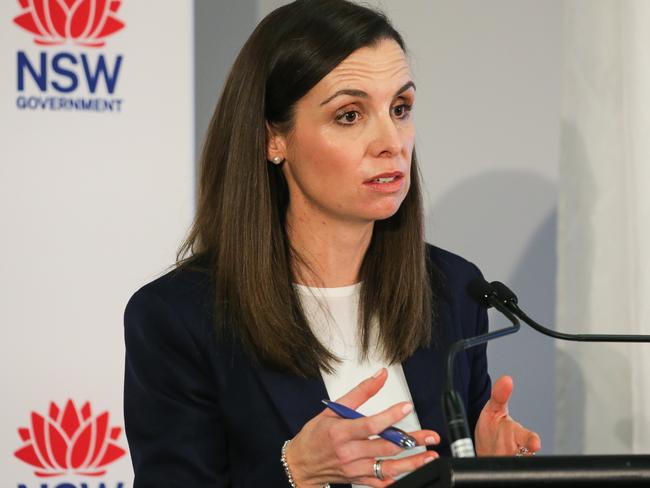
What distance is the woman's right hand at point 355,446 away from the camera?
4.48ft

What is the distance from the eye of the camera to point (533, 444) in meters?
1.58

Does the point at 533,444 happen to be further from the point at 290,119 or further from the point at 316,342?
the point at 290,119

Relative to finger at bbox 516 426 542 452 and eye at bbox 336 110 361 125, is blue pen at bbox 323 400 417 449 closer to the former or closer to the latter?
finger at bbox 516 426 542 452

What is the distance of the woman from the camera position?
182 cm

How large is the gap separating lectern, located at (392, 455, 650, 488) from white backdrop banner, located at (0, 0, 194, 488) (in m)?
1.62

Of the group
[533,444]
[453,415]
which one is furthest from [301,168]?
[453,415]

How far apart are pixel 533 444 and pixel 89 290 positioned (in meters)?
1.27

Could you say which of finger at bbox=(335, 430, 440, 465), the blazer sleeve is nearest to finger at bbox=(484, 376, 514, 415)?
finger at bbox=(335, 430, 440, 465)

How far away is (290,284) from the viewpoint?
194cm

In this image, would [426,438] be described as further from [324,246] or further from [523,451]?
[324,246]

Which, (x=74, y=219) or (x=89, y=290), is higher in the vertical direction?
(x=74, y=219)

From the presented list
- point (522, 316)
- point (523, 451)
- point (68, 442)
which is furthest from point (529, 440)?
point (68, 442)

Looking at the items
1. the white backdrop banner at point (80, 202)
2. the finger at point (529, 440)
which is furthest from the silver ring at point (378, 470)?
the white backdrop banner at point (80, 202)

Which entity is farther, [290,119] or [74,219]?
[74,219]
